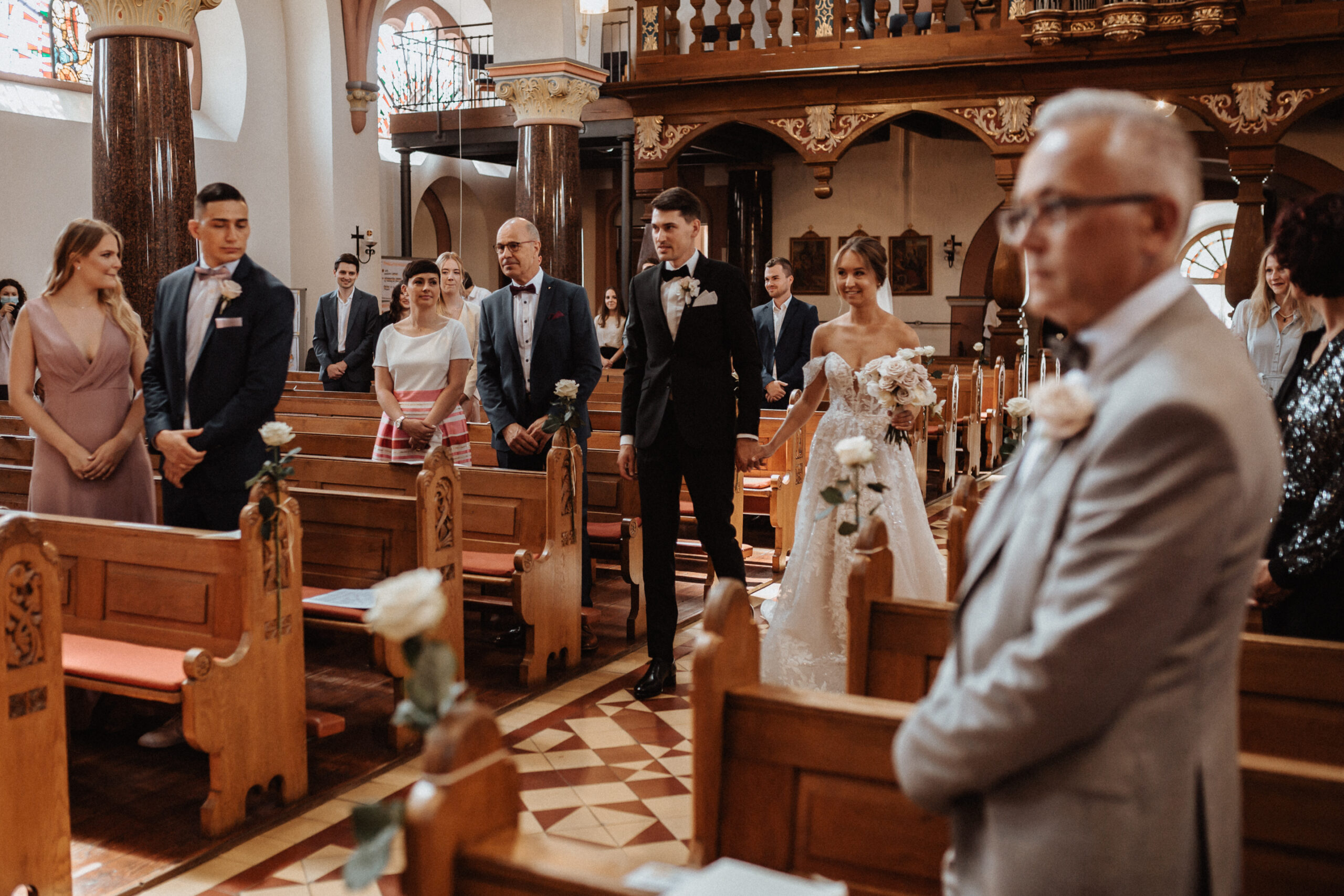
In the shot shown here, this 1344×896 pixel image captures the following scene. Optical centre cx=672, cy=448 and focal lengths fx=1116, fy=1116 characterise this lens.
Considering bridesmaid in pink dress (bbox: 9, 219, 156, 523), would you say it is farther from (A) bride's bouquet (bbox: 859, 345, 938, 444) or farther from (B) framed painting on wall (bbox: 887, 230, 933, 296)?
(B) framed painting on wall (bbox: 887, 230, 933, 296)

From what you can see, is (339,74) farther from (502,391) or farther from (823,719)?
(823,719)

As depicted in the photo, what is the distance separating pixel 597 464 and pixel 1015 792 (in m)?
4.49

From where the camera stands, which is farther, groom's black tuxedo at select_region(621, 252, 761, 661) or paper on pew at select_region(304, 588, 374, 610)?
groom's black tuxedo at select_region(621, 252, 761, 661)

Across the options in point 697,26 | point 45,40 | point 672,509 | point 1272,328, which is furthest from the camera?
point 45,40

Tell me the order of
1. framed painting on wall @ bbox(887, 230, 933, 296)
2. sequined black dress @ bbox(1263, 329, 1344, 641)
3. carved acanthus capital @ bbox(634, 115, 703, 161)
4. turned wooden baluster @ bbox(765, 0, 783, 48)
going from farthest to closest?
1. framed painting on wall @ bbox(887, 230, 933, 296)
2. carved acanthus capital @ bbox(634, 115, 703, 161)
3. turned wooden baluster @ bbox(765, 0, 783, 48)
4. sequined black dress @ bbox(1263, 329, 1344, 641)

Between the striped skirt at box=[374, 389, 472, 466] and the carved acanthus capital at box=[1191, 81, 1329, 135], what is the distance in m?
8.55

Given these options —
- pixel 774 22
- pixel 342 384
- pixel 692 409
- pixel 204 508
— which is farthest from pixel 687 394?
pixel 774 22

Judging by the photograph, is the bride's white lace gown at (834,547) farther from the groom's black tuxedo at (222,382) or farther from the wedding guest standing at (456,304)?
the wedding guest standing at (456,304)

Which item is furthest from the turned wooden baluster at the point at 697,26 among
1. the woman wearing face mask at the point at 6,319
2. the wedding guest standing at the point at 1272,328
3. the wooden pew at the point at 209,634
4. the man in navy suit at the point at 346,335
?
the wooden pew at the point at 209,634

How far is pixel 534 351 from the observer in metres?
4.81

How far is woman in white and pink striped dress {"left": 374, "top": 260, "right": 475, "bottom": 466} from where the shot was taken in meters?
4.70

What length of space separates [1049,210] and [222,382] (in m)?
3.22

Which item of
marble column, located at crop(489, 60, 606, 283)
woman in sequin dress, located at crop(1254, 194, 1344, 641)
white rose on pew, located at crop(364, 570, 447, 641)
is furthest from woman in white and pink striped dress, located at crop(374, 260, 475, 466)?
marble column, located at crop(489, 60, 606, 283)

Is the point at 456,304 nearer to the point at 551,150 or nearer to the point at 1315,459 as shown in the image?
the point at 551,150
